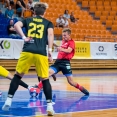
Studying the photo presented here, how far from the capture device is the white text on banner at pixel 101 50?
940 inches

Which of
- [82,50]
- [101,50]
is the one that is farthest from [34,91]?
[101,50]

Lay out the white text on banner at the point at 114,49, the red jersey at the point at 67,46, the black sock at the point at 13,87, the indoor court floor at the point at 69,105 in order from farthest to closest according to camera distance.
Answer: the white text on banner at the point at 114,49 → the red jersey at the point at 67,46 → the black sock at the point at 13,87 → the indoor court floor at the point at 69,105

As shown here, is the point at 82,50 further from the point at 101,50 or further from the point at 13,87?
the point at 13,87

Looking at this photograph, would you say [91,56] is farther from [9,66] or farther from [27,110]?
[27,110]

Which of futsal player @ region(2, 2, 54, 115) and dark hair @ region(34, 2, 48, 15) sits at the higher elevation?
dark hair @ region(34, 2, 48, 15)

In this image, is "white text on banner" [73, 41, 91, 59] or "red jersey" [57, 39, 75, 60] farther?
"white text on banner" [73, 41, 91, 59]

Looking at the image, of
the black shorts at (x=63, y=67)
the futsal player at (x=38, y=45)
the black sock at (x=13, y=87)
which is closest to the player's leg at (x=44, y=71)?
the futsal player at (x=38, y=45)

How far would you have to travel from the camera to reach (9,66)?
20359 mm

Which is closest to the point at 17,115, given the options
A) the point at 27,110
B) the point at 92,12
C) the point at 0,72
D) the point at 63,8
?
the point at 27,110

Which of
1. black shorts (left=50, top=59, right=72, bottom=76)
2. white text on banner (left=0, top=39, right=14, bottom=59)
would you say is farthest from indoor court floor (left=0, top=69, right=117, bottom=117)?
white text on banner (left=0, top=39, right=14, bottom=59)

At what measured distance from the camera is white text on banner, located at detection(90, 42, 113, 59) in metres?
23.9

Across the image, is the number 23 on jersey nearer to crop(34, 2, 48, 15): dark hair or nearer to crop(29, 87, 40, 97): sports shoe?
crop(34, 2, 48, 15): dark hair

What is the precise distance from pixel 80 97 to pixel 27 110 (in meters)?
2.86

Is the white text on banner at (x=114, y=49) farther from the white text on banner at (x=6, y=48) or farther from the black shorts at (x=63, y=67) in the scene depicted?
the black shorts at (x=63, y=67)
